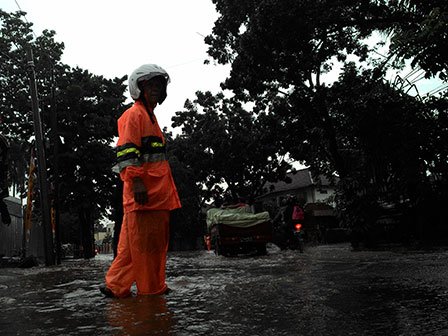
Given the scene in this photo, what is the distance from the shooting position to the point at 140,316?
2973 mm

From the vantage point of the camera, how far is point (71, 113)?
24141 millimetres

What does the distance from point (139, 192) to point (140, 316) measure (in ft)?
3.90

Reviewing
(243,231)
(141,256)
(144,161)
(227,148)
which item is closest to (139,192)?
(144,161)

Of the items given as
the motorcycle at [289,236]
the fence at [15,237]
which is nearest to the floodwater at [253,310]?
the motorcycle at [289,236]

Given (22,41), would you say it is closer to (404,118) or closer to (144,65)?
(404,118)

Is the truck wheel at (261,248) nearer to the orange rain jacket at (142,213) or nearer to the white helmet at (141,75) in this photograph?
the orange rain jacket at (142,213)

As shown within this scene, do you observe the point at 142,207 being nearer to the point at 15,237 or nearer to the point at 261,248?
the point at 261,248

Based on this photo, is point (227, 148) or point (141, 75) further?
point (227, 148)

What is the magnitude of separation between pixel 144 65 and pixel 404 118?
11545mm

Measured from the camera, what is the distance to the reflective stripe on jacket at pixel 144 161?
403 centimetres

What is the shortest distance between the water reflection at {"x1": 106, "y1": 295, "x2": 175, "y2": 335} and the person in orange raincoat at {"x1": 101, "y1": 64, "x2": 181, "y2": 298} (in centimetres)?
19

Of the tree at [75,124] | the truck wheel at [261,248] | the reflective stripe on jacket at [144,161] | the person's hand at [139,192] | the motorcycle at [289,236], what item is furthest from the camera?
the tree at [75,124]

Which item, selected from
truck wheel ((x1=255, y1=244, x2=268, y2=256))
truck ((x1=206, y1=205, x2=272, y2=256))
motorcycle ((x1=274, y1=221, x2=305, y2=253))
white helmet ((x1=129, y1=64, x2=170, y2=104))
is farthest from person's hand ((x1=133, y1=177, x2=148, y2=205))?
truck wheel ((x1=255, y1=244, x2=268, y2=256))

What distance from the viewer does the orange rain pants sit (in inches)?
156
